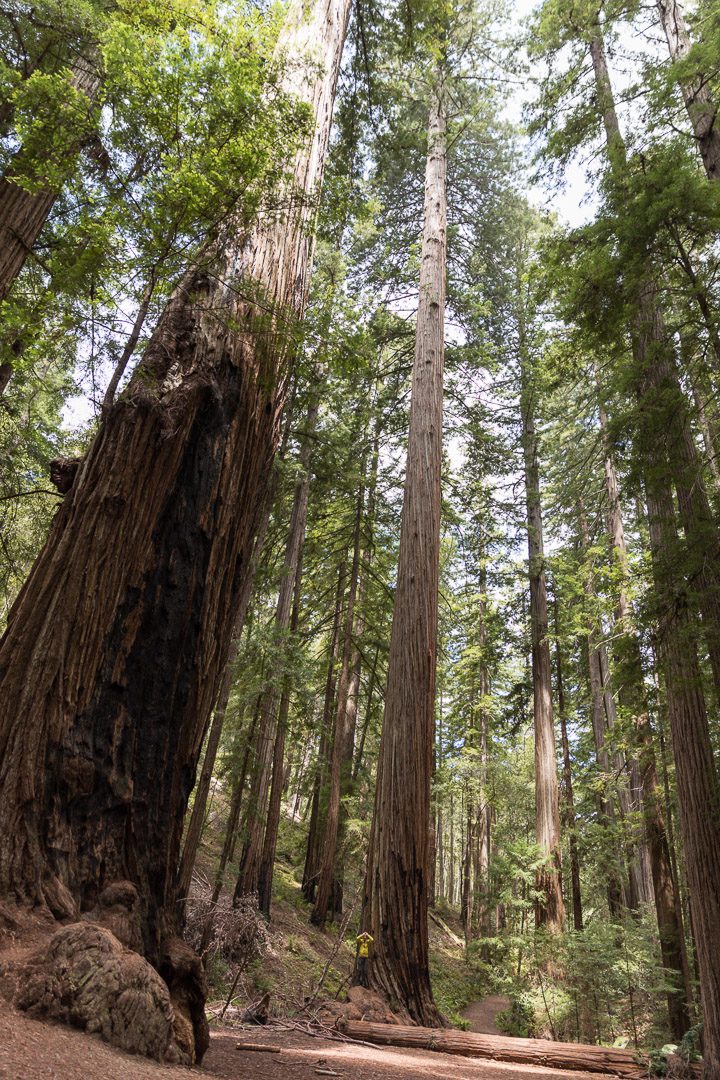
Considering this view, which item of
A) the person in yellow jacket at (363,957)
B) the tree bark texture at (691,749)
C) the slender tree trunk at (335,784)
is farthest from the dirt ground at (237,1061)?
the slender tree trunk at (335,784)

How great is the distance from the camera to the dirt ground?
1.53 metres

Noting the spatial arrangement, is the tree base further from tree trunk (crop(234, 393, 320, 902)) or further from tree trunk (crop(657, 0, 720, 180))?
tree trunk (crop(657, 0, 720, 180))

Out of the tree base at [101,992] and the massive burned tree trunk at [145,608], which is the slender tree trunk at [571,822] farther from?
the tree base at [101,992]

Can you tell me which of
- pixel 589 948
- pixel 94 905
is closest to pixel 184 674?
pixel 94 905

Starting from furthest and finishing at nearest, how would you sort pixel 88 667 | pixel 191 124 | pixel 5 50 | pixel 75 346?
pixel 75 346, pixel 5 50, pixel 191 124, pixel 88 667

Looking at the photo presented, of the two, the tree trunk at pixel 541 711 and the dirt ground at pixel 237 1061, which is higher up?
the tree trunk at pixel 541 711

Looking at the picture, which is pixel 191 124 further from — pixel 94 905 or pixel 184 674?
pixel 94 905

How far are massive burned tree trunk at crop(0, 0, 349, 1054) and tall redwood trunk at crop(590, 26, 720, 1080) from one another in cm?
418

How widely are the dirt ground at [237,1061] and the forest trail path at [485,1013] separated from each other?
23.1ft

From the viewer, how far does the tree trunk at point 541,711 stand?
35.8 ft

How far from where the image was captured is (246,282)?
3.51m

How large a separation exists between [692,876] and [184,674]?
6.33m

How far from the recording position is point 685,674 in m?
6.61

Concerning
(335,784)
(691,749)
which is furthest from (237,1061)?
(335,784)
